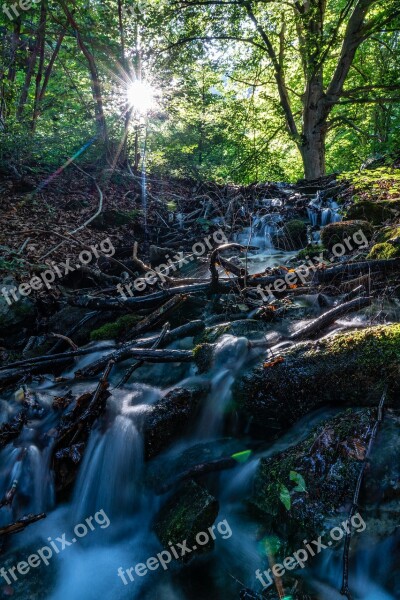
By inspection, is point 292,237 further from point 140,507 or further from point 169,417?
point 140,507

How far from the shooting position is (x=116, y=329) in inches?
200

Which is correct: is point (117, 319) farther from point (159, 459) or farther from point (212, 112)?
point (212, 112)

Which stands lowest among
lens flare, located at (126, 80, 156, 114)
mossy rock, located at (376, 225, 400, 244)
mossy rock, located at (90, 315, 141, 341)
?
mossy rock, located at (90, 315, 141, 341)

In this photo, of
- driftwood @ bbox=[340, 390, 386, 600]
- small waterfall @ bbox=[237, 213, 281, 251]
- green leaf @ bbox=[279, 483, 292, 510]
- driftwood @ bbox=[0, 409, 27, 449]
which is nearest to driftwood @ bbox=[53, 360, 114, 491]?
driftwood @ bbox=[0, 409, 27, 449]

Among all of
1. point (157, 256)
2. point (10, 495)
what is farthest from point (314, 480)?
point (157, 256)

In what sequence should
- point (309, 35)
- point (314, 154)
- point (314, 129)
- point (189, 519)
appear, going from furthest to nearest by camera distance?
point (314, 154) → point (314, 129) → point (309, 35) → point (189, 519)

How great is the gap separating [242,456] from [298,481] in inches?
26.2

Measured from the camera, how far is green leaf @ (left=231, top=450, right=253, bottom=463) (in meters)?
2.96

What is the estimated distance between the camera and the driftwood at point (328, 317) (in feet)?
11.9

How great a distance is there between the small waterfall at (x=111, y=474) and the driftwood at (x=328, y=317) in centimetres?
180

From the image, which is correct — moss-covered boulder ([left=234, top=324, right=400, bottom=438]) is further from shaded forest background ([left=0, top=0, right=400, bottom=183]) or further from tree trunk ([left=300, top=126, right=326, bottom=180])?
tree trunk ([left=300, top=126, right=326, bottom=180])

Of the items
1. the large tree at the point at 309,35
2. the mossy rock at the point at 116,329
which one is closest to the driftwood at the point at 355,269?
the mossy rock at the point at 116,329

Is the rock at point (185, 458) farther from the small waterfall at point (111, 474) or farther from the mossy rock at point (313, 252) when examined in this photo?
the mossy rock at point (313, 252)

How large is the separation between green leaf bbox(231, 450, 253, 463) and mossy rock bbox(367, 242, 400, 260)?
9.08 feet
